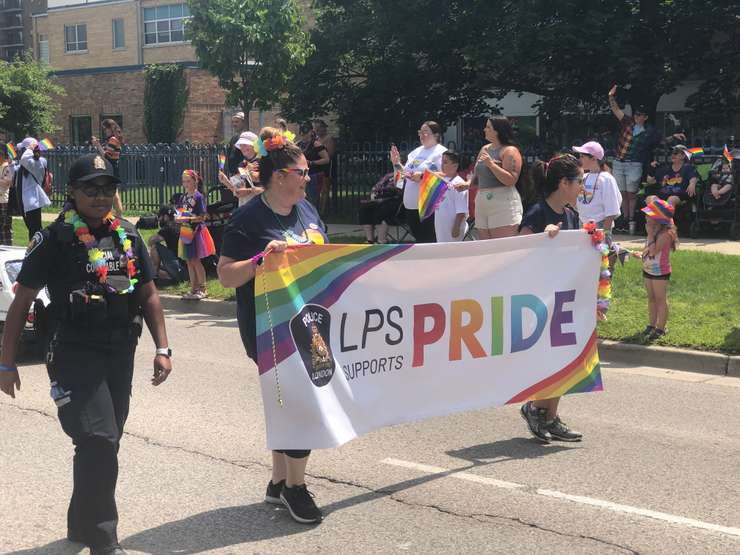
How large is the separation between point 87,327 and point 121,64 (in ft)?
161

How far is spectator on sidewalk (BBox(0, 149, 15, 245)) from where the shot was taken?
55.4ft

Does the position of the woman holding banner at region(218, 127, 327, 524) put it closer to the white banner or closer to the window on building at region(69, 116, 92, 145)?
the white banner

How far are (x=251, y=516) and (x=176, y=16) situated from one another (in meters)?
46.8

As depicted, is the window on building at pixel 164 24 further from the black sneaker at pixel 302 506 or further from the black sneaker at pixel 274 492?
the black sneaker at pixel 302 506

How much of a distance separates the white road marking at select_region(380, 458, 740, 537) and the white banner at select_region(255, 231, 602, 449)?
0.41 meters

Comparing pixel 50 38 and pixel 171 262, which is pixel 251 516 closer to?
pixel 171 262

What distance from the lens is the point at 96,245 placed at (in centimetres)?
494

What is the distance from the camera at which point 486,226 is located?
11.3 metres

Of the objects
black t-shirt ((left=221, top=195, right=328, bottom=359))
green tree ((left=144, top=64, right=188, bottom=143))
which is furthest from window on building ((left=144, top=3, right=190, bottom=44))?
black t-shirt ((left=221, top=195, right=328, bottom=359))

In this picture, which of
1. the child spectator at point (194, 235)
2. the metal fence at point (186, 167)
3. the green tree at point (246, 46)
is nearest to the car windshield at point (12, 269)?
the child spectator at point (194, 235)

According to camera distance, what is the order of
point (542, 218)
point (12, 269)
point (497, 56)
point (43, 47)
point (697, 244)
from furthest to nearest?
1. point (43, 47)
2. point (497, 56)
3. point (697, 244)
4. point (12, 269)
5. point (542, 218)

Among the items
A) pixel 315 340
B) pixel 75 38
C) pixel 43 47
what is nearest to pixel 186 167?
pixel 315 340

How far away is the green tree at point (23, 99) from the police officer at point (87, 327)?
128 feet

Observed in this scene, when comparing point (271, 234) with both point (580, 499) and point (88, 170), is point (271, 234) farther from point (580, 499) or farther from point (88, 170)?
point (580, 499)
